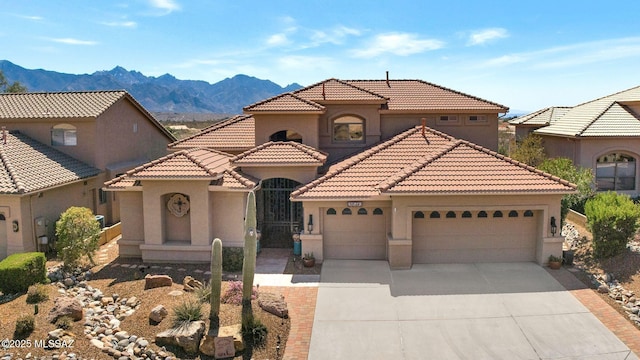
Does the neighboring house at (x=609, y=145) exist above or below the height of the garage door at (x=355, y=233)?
above

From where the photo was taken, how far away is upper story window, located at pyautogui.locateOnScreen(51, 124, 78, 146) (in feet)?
79.0

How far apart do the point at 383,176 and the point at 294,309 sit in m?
6.74

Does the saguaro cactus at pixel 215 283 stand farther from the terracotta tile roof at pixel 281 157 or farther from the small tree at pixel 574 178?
the small tree at pixel 574 178

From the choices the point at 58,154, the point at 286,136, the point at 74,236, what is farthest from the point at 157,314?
the point at 58,154

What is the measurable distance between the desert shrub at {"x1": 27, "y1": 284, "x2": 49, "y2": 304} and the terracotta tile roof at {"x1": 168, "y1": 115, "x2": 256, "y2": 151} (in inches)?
418

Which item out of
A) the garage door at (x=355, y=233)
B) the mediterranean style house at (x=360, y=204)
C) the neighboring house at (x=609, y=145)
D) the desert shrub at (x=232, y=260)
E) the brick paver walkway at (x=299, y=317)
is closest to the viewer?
the brick paver walkway at (x=299, y=317)

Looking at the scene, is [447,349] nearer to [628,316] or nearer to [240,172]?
[628,316]

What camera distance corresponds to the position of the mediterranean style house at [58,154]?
Answer: 1823cm

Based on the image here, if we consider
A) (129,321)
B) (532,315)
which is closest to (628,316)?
(532,315)

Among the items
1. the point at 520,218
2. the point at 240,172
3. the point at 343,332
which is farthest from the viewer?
the point at 240,172

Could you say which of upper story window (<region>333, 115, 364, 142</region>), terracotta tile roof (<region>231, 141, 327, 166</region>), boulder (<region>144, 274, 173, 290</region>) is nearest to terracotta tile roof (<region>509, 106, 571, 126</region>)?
upper story window (<region>333, 115, 364, 142</region>)

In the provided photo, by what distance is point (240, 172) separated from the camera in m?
19.5

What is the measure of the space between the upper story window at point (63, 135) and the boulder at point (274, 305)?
15.8 m

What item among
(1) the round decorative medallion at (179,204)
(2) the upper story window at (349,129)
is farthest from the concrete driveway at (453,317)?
(2) the upper story window at (349,129)
